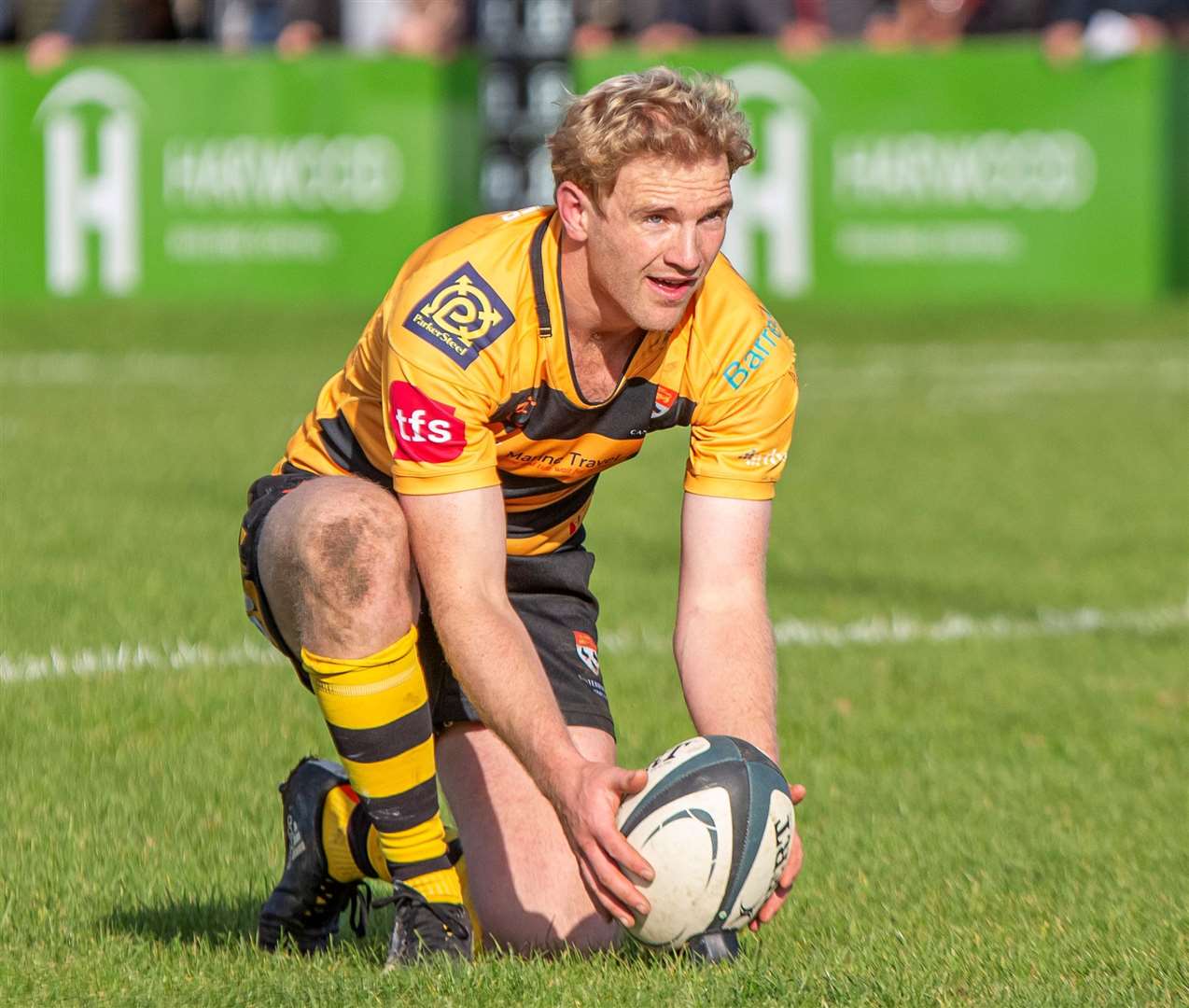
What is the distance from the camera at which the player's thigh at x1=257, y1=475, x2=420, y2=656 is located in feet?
13.7

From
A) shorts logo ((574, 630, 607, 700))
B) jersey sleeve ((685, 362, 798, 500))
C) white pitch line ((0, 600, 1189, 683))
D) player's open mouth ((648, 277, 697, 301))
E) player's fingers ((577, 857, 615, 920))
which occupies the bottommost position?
white pitch line ((0, 600, 1189, 683))

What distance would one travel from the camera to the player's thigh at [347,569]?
4.17 meters

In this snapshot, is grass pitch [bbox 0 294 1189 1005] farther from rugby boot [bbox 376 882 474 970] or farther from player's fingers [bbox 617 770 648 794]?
player's fingers [bbox 617 770 648 794]

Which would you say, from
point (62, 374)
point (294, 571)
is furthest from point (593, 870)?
point (62, 374)

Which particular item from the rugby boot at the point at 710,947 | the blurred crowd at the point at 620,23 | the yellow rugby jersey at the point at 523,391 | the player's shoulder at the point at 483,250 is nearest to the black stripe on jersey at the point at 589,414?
the yellow rugby jersey at the point at 523,391

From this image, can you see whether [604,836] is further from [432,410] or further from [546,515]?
[546,515]

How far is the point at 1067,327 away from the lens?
57.0 ft

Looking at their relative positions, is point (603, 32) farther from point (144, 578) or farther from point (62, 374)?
point (144, 578)

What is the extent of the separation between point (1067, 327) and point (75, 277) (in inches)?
305

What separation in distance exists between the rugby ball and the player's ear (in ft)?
3.43

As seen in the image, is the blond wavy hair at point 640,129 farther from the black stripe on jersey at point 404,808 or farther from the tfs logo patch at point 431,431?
the black stripe on jersey at point 404,808

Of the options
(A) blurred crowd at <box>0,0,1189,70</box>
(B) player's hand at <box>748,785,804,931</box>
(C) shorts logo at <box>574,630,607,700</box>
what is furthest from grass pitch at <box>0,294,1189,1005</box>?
(A) blurred crowd at <box>0,0,1189,70</box>

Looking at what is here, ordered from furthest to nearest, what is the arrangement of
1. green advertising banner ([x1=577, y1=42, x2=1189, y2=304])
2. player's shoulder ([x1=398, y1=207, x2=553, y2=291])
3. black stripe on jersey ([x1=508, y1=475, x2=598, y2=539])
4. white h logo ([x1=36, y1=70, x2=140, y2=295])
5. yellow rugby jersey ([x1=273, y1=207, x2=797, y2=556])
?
green advertising banner ([x1=577, y1=42, x2=1189, y2=304]) < white h logo ([x1=36, y1=70, x2=140, y2=295]) < black stripe on jersey ([x1=508, y1=475, x2=598, y2=539]) < player's shoulder ([x1=398, y1=207, x2=553, y2=291]) < yellow rugby jersey ([x1=273, y1=207, x2=797, y2=556])

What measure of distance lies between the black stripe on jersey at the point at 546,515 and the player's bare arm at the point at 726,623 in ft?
1.24
